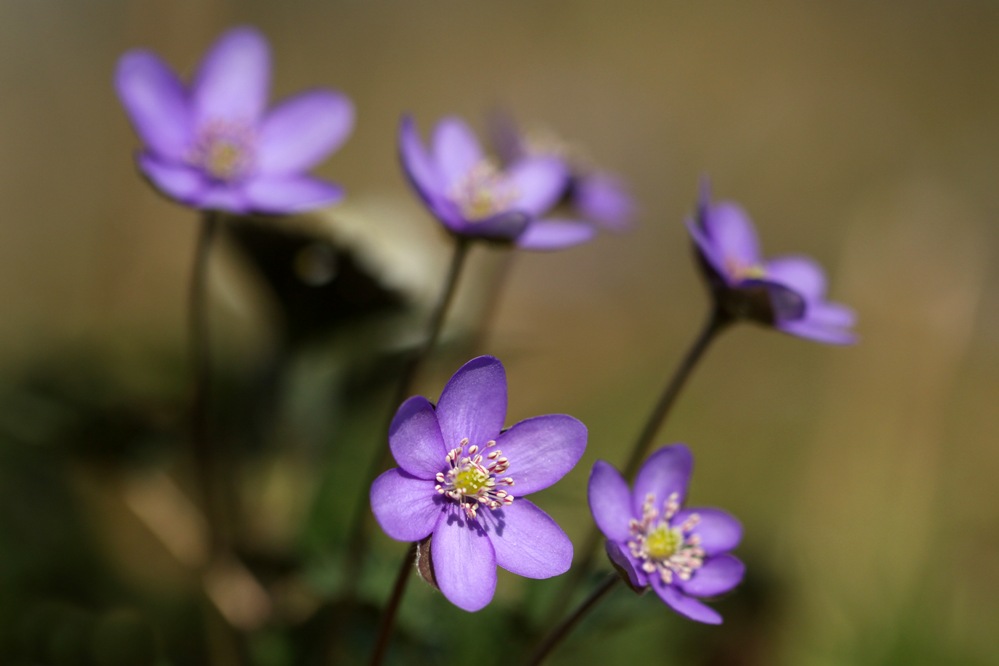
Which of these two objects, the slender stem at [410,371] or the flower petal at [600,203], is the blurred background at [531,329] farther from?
the flower petal at [600,203]

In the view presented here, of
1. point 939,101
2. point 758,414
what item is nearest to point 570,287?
point 758,414

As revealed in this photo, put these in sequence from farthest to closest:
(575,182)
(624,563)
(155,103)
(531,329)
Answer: (531,329), (575,182), (155,103), (624,563)

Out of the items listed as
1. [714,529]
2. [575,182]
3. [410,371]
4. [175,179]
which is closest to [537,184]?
[575,182]

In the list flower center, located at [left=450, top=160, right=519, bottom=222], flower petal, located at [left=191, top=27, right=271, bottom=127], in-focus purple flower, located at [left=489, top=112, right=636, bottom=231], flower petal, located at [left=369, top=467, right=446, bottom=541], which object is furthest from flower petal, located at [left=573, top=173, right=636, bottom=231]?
flower petal, located at [left=369, top=467, right=446, bottom=541]

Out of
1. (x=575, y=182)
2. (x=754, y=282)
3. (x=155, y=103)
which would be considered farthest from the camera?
(x=575, y=182)

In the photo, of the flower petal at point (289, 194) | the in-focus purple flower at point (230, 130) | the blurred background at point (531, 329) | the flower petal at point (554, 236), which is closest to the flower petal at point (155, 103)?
the in-focus purple flower at point (230, 130)

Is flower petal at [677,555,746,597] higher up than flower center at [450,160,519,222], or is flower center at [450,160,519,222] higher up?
flower center at [450,160,519,222]

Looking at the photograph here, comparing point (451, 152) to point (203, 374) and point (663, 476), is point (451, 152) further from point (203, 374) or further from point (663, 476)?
point (663, 476)

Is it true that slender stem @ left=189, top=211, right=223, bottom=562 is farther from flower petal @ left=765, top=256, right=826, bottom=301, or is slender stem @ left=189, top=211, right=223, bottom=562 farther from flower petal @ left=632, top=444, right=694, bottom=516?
flower petal @ left=765, top=256, right=826, bottom=301
